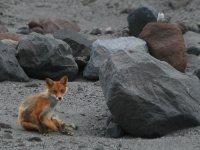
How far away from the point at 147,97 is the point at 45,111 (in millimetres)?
1241

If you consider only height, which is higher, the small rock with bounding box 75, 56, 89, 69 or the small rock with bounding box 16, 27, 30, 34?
the small rock with bounding box 75, 56, 89, 69

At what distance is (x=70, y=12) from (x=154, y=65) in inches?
578

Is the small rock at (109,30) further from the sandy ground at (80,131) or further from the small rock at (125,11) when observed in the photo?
the sandy ground at (80,131)

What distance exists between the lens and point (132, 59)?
30.8 feet

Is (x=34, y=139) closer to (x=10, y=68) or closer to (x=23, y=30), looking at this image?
(x=10, y=68)

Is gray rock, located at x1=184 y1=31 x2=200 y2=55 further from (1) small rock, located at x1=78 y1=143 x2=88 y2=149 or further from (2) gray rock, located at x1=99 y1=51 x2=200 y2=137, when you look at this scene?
(1) small rock, located at x1=78 y1=143 x2=88 y2=149

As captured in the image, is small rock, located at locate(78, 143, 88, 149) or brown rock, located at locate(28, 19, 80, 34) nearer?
small rock, located at locate(78, 143, 88, 149)


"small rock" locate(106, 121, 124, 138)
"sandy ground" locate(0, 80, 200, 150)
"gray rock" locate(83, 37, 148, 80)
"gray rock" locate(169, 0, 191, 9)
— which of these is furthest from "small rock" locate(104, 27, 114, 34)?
"small rock" locate(106, 121, 124, 138)

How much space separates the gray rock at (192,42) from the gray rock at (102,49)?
209 centimetres

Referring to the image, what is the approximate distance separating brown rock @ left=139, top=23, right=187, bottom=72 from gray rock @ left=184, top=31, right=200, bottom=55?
68.0 inches

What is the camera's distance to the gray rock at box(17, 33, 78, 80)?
524 inches

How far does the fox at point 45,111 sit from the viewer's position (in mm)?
8828

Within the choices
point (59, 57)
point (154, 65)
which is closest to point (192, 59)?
point (59, 57)

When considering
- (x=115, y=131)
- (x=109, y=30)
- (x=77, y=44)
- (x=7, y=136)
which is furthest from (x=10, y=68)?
(x=109, y=30)
